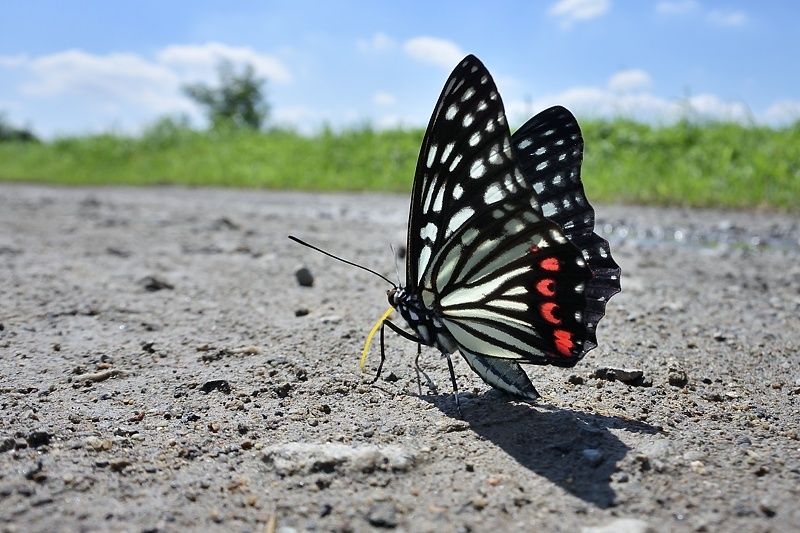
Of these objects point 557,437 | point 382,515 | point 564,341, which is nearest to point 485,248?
point 564,341

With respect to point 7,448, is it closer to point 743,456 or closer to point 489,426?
point 489,426

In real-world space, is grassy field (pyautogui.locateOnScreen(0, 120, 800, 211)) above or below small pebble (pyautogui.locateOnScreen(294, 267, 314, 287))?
above

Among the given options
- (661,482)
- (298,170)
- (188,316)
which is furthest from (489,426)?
(298,170)

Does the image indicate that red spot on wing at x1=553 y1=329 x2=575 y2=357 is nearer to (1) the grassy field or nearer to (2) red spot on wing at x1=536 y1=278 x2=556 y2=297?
(2) red spot on wing at x1=536 y1=278 x2=556 y2=297

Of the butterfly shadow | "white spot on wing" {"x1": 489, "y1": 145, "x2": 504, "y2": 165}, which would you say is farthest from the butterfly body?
the butterfly shadow

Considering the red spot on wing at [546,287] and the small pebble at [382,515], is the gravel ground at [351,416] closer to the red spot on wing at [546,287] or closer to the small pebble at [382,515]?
the small pebble at [382,515]

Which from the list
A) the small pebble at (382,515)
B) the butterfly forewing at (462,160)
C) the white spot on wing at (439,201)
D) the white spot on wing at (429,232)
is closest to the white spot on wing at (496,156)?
the butterfly forewing at (462,160)
